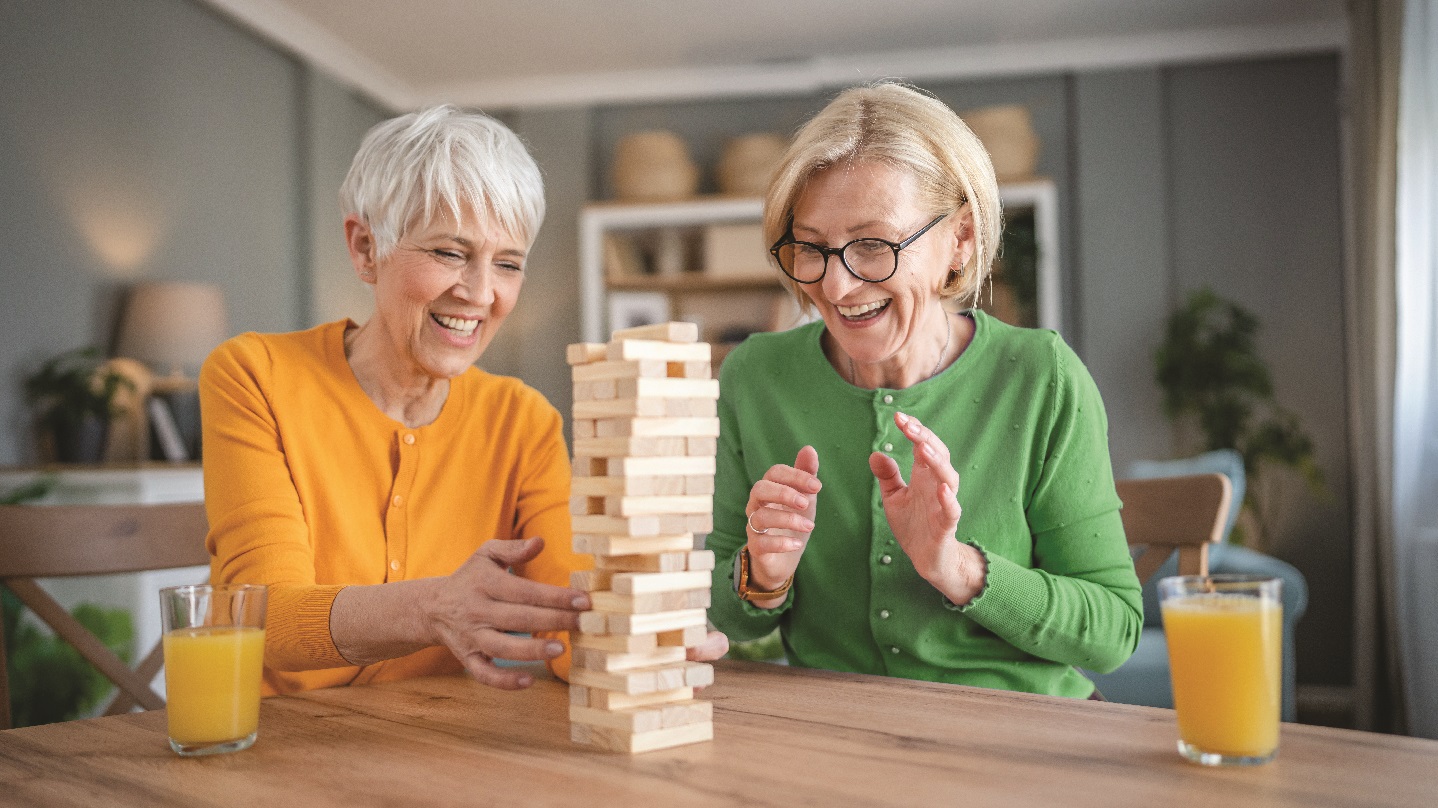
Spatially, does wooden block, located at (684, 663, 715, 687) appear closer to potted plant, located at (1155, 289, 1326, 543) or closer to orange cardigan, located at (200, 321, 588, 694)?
orange cardigan, located at (200, 321, 588, 694)

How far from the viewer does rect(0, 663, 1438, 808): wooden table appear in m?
0.80

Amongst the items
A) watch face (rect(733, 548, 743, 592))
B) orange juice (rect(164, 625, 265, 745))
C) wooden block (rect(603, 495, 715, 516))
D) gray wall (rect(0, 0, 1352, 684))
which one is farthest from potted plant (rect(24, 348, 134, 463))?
wooden block (rect(603, 495, 715, 516))

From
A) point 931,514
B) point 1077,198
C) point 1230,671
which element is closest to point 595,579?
point 931,514

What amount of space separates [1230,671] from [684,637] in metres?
0.44

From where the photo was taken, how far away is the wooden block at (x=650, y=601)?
0.91m

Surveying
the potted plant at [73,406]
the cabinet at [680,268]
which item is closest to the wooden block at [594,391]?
the potted plant at [73,406]

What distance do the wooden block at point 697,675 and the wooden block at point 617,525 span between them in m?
0.13

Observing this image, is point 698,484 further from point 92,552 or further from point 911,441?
point 92,552

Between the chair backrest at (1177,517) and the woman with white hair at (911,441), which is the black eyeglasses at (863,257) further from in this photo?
the chair backrest at (1177,517)

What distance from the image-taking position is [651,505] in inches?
36.2

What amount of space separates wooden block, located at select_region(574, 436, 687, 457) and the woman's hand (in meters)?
0.26

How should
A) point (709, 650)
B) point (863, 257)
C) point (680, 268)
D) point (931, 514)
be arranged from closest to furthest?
point (709, 650), point (931, 514), point (863, 257), point (680, 268)

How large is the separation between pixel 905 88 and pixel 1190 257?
4.67m

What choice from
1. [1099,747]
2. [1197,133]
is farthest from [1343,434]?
[1099,747]
